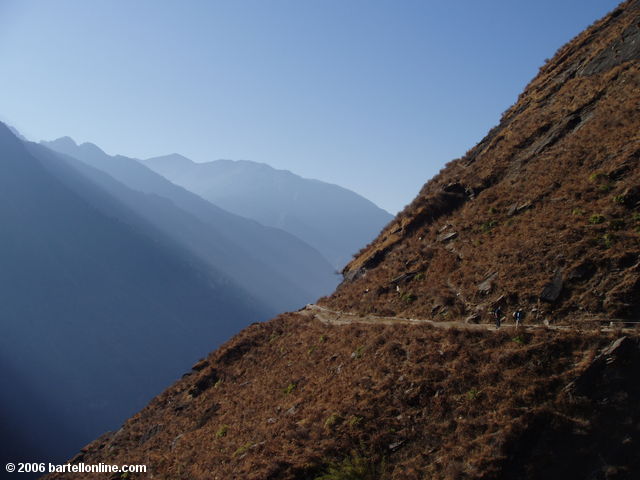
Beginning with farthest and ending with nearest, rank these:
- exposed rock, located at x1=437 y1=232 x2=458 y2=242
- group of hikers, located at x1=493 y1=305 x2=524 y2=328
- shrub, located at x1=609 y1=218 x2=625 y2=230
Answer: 1. exposed rock, located at x1=437 y1=232 x2=458 y2=242
2. shrub, located at x1=609 y1=218 x2=625 y2=230
3. group of hikers, located at x1=493 y1=305 x2=524 y2=328

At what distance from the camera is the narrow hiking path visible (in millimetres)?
17059

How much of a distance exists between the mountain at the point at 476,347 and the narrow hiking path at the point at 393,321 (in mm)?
142

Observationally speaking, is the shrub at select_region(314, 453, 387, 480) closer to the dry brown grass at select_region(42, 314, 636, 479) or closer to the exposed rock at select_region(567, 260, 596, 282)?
the dry brown grass at select_region(42, 314, 636, 479)

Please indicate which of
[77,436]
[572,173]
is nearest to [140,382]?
[77,436]

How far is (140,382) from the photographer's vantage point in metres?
196

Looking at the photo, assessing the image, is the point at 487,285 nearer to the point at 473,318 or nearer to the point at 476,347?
the point at 473,318

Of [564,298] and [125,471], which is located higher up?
[564,298]

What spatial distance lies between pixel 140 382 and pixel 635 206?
20873cm

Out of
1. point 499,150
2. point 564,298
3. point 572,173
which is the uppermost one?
point 499,150

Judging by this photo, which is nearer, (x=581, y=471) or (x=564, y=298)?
(x=581, y=471)

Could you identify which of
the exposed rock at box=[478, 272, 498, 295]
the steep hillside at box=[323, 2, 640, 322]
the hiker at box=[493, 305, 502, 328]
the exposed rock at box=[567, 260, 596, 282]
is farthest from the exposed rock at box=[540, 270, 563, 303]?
the exposed rock at box=[478, 272, 498, 295]

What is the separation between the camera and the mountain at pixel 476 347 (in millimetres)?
13914

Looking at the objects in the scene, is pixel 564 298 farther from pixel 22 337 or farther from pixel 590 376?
pixel 22 337

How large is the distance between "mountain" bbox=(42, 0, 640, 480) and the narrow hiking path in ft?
0.47
